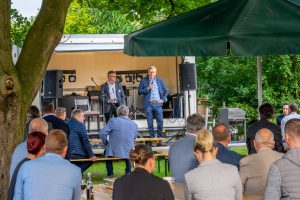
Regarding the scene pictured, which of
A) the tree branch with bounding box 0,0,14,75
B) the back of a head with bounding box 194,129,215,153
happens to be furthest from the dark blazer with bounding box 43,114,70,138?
the back of a head with bounding box 194,129,215,153

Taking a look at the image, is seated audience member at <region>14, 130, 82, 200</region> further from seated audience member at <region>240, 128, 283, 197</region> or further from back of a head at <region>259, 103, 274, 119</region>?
back of a head at <region>259, 103, 274, 119</region>

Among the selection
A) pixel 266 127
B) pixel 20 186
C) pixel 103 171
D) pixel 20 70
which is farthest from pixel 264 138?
pixel 103 171

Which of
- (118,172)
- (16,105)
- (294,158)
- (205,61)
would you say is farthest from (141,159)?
(205,61)

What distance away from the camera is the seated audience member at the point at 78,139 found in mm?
11906

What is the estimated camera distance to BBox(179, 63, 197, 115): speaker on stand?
18312 millimetres

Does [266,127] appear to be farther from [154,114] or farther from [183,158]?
[154,114]

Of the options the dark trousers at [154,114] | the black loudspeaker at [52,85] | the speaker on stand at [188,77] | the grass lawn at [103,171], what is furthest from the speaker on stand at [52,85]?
the dark trousers at [154,114]

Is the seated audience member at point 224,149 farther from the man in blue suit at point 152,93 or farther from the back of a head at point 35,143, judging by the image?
the man in blue suit at point 152,93

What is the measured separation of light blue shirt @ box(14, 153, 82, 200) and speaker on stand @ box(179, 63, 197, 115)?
12834 millimetres

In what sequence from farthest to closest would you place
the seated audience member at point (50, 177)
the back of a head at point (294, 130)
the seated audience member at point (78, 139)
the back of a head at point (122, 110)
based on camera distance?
1. the back of a head at point (122, 110)
2. the seated audience member at point (78, 139)
3. the seated audience member at point (50, 177)
4. the back of a head at point (294, 130)

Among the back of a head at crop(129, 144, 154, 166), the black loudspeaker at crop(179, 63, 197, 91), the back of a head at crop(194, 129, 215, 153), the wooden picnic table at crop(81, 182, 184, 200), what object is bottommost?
the wooden picnic table at crop(81, 182, 184, 200)

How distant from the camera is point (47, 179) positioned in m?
5.44

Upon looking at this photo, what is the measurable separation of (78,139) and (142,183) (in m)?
6.92

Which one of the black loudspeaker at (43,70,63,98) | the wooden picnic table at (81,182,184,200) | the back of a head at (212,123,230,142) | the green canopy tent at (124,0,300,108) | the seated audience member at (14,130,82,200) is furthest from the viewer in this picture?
the black loudspeaker at (43,70,63,98)
